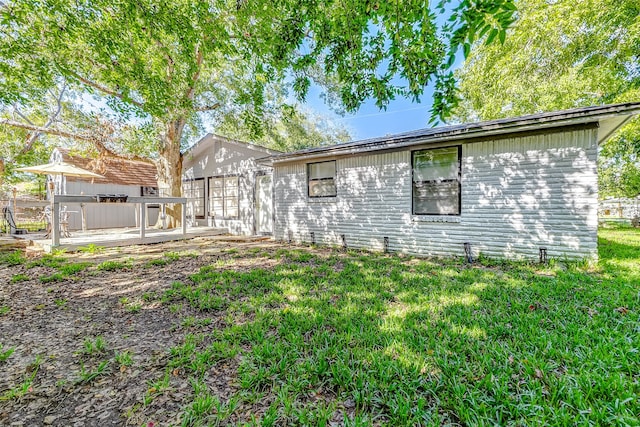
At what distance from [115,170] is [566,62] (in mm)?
20047

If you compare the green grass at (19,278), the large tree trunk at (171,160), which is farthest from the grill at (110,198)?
the large tree trunk at (171,160)

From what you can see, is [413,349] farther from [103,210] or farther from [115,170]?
[115,170]

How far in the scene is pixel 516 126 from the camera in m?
5.05

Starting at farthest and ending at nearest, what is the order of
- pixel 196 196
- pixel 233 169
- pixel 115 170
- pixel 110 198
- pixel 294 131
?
pixel 294 131 → pixel 115 170 → pixel 196 196 → pixel 233 169 → pixel 110 198

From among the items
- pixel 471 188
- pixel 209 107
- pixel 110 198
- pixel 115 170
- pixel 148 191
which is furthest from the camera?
pixel 148 191

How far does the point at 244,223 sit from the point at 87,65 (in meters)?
6.35

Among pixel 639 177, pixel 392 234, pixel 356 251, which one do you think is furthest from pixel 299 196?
pixel 639 177

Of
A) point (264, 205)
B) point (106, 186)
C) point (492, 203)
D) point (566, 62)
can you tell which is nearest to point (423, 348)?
point (492, 203)

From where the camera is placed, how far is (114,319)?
3082 millimetres

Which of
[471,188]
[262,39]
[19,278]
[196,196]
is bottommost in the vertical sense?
[19,278]

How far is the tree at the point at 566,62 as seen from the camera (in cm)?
860

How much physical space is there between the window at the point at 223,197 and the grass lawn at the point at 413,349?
6431 mm

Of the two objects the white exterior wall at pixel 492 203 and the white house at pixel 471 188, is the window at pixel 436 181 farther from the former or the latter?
the white exterior wall at pixel 492 203

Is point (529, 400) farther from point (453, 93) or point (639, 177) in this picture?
point (639, 177)
